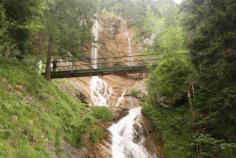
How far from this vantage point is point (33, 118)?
1658 cm

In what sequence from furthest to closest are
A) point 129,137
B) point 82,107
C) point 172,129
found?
1. point 82,107
2. point 172,129
3. point 129,137

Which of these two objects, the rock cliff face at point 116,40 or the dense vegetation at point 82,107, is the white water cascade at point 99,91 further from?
the rock cliff face at point 116,40

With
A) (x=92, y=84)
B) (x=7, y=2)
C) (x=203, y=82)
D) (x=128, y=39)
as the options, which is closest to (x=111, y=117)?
(x=203, y=82)

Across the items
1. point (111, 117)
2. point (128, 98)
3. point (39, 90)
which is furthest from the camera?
point (128, 98)

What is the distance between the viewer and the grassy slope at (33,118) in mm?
14101

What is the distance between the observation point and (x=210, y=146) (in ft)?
67.5

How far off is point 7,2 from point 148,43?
37.0 metres

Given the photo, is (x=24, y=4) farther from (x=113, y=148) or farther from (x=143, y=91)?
(x=143, y=91)

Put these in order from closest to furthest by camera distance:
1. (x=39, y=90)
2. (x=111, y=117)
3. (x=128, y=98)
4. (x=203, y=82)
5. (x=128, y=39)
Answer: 1. (x=203, y=82)
2. (x=39, y=90)
3. (x=111, y=117)
4. (x=128, y=98)
5. (x=128, y=39)

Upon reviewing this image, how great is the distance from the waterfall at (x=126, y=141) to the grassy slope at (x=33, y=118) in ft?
4.65

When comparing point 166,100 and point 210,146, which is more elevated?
point 166,100

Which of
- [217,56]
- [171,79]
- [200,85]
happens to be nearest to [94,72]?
[171,79]

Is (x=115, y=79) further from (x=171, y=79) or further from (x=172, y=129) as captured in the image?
(x=172, y=129)

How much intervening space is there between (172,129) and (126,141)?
325cm
